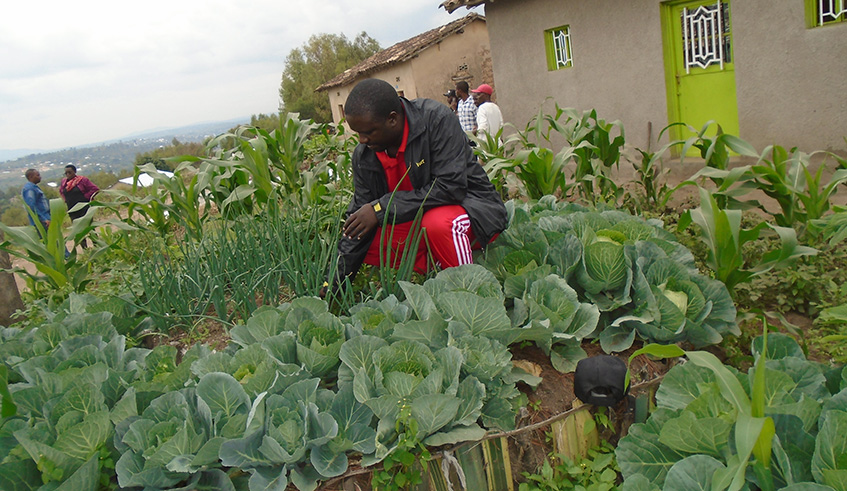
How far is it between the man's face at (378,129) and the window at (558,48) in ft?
16.1

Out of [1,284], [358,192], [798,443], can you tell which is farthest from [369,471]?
[1,284]

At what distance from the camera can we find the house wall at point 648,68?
15.0ft

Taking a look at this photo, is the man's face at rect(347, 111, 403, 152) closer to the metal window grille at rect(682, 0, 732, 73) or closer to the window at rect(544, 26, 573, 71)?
the metal window grille at rect(682, 0, 732, 73)

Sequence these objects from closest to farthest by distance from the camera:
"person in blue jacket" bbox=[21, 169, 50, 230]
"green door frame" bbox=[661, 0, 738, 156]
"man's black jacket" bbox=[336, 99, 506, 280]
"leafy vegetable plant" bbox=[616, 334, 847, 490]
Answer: "leafy vegetable plant" bbox=[616, 334, 847, 490]
"man's black jacket" bbox=[336, 99, 506, 280]
"green door frame" bbox=[661, 0, 738, 156]
"person in blue jacket" bbox=[21, 169, 50, 230]

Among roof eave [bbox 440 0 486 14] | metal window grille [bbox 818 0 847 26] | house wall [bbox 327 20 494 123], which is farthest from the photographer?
house wall [bbox 327 20 494 123]

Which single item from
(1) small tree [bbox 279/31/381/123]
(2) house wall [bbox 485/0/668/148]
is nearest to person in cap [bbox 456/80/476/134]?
(2) house wall [bbox 485/0/668/148]

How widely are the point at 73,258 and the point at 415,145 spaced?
226 centimetres

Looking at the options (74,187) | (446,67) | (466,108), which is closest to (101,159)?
(446,67)

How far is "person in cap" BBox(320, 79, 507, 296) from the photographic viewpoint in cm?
231

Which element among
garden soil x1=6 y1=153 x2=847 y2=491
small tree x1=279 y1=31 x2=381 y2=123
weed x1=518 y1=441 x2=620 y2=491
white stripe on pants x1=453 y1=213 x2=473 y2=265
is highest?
small tree x1=279 y1=31 x2=381 y2=123

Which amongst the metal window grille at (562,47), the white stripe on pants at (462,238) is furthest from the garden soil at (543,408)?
the metal window grille at (562,47)

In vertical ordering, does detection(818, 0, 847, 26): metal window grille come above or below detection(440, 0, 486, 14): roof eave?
below

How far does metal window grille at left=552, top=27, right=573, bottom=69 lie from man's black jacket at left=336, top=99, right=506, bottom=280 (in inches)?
188

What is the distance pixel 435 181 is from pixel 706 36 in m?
4.28
